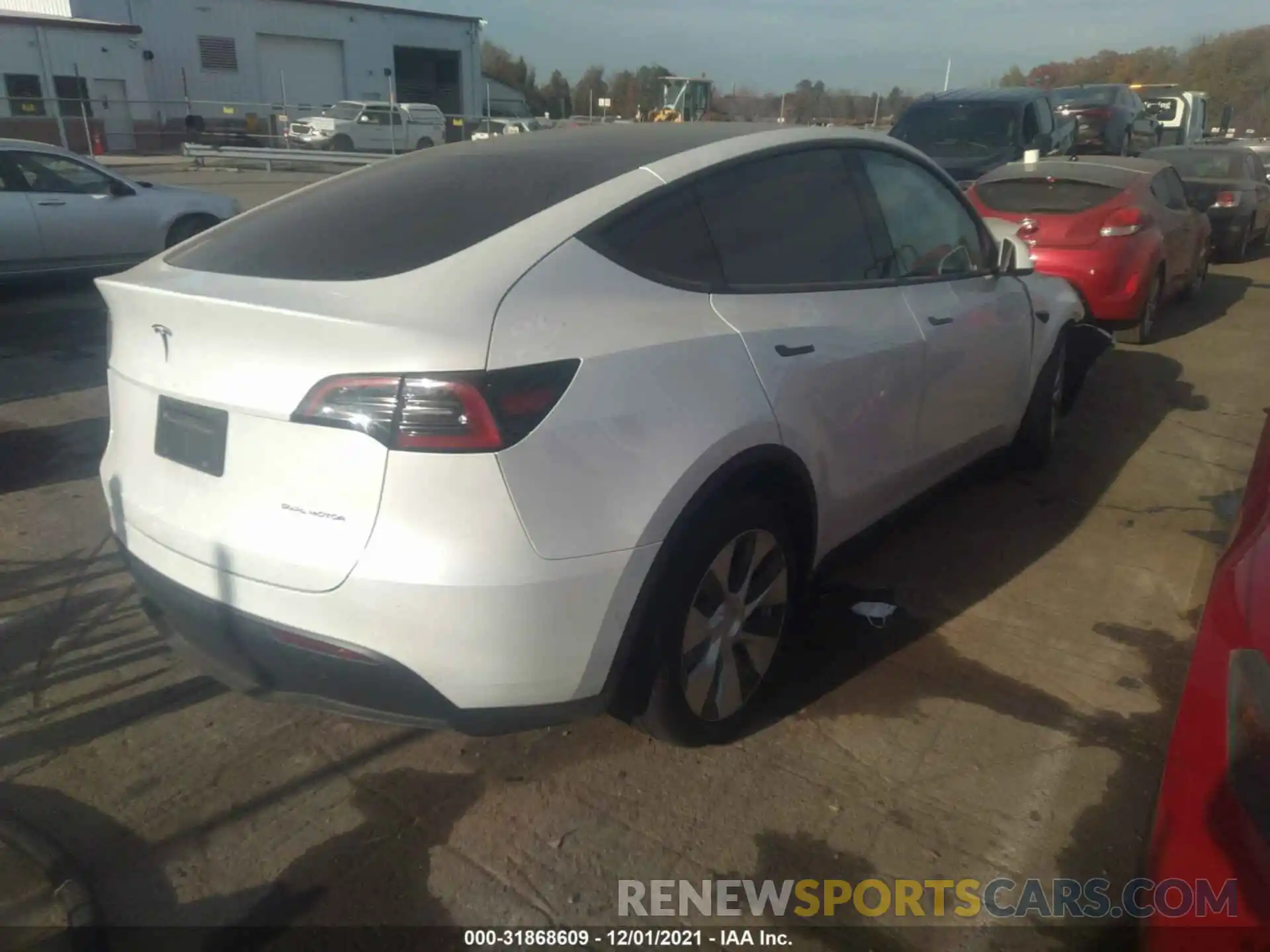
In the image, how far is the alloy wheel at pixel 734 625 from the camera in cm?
284

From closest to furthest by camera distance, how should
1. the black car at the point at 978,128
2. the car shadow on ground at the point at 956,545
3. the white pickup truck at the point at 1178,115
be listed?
the car shadow on ground at the point at 956,545, the black car at the point at 978,128, the white pickup truck at the point at 1178,115

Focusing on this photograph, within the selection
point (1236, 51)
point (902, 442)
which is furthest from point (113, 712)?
point (1236, 51)

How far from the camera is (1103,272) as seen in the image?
8062 mm

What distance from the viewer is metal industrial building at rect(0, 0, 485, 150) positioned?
113ft

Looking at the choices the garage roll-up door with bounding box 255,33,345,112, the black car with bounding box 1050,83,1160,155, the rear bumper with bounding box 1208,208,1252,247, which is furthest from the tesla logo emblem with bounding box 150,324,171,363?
the garage roll-up door with bounding box 255,33,345,112

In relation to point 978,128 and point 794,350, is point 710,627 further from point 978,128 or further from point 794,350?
point 978,128

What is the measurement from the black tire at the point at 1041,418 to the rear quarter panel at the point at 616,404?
2.76m

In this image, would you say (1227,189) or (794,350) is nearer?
(794,350)

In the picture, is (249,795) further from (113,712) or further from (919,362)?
(919,362)

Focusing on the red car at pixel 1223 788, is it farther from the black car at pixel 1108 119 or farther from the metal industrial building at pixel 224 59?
the metal industrial building at pixel 224 59

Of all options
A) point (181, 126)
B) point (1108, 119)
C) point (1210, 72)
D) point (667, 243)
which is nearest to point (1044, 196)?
point (667, 243)

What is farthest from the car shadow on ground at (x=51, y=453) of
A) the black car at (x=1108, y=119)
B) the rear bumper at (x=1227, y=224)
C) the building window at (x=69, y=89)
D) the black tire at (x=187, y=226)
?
the building window at (x=69, y=89)

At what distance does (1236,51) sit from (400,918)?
2617 inches

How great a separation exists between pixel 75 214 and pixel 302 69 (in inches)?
1583
